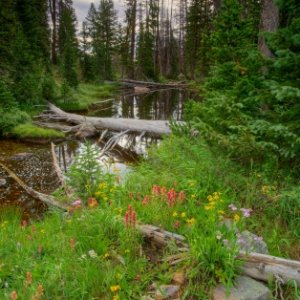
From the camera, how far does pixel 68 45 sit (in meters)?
25.7

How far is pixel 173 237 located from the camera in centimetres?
383

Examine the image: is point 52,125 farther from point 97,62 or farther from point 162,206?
point 97,62

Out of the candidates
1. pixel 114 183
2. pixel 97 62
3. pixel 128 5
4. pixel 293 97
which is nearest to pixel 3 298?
pixel 114 183

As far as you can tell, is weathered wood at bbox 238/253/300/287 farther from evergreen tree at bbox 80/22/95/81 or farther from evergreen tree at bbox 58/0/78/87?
evergreen tree at bbox 80/22/95/81

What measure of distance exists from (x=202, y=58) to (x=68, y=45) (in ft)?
38.6

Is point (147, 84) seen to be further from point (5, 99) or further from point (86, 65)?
point (5, 99)

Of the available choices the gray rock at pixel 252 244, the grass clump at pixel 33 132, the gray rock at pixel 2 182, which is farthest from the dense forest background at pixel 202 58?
the gray rock at pixel 2 182

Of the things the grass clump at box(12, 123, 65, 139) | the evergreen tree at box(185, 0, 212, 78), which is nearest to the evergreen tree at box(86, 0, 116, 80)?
the evergreen tree at box(185, 0, 212, 78)

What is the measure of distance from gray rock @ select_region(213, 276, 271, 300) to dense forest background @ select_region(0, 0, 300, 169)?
1705 mm

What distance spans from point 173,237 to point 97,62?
3465 centimetres

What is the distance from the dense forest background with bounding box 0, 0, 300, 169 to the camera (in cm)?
455

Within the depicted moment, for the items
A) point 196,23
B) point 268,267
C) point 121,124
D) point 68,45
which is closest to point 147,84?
point 196,23

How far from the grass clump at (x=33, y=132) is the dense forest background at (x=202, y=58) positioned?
1.81ft

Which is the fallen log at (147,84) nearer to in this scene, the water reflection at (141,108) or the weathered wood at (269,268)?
the water reflection at (141,108)
